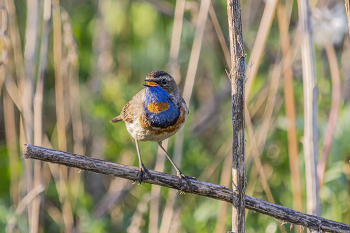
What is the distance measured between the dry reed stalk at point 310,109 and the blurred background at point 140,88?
0.11 m

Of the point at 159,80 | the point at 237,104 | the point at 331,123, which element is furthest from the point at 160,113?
the point at 331,123

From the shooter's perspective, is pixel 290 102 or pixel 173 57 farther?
pixel 173 57

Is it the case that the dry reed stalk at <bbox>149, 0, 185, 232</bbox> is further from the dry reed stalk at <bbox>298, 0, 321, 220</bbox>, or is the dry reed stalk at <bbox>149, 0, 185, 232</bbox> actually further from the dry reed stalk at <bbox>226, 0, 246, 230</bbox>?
the dry reed stalk at <bbox>226, 0, 246, 230</bbox>

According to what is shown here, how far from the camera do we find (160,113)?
2713 millimetres

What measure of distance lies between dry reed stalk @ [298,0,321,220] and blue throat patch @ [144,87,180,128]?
3.26ft

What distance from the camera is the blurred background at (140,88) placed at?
123 inches

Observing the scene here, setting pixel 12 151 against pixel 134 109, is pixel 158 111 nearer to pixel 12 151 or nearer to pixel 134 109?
pixel 134 109

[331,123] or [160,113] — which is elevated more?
[331,123]

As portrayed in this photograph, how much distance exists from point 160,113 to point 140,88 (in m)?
1.58

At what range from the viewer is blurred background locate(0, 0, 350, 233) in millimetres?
3116

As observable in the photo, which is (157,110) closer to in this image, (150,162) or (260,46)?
(260,46)

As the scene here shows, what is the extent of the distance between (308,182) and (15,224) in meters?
2.30

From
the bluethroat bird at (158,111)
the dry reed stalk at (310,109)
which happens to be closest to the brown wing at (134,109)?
the bluethroat bird at (158,111)

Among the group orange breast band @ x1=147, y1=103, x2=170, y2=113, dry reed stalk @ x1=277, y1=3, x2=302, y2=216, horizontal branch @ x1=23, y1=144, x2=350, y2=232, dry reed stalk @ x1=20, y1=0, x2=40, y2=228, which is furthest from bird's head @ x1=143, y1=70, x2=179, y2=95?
dry reed stalk @ x1=20, y1=0, x2=40, y2=228
